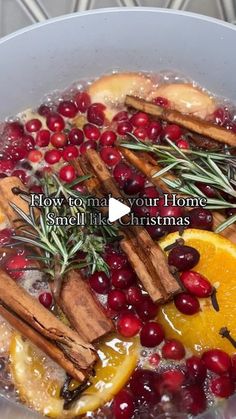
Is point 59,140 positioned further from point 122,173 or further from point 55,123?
point 122,173

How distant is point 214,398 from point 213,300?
22cm

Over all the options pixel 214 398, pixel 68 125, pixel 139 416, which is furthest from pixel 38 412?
pixel 68 125

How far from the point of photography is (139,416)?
1.33 m

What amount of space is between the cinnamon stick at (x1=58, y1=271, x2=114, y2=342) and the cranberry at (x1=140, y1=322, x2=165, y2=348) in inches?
2.9

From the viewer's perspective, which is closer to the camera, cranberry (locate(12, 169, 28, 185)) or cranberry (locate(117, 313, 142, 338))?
cranberry (locate(117, 313, 142, 338))

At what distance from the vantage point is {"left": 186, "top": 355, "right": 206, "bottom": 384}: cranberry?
52.1 inches

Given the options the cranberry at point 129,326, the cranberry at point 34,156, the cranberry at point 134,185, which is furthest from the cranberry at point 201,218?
the cranberry at point 34,156

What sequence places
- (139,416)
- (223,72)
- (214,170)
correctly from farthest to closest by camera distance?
(223,72) → (214,170) → (139,416)

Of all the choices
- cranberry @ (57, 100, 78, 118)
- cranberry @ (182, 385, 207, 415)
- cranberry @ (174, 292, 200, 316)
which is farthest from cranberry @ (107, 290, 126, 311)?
cranberry @ (57, 100, 78, 118)

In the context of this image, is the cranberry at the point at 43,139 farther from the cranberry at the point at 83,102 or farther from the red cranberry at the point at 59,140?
the cranberry at the point at 83,102

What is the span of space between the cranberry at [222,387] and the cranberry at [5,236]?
23.6 inches

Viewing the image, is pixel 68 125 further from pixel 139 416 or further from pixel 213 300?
pixel 139 416

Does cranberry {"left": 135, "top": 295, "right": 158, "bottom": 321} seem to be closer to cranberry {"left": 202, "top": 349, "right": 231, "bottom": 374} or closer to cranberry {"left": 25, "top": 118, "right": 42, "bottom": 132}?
cranberry {"left": 202, "top": 349, "right": 231, "bottom": 374}

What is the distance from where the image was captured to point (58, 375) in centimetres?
137
